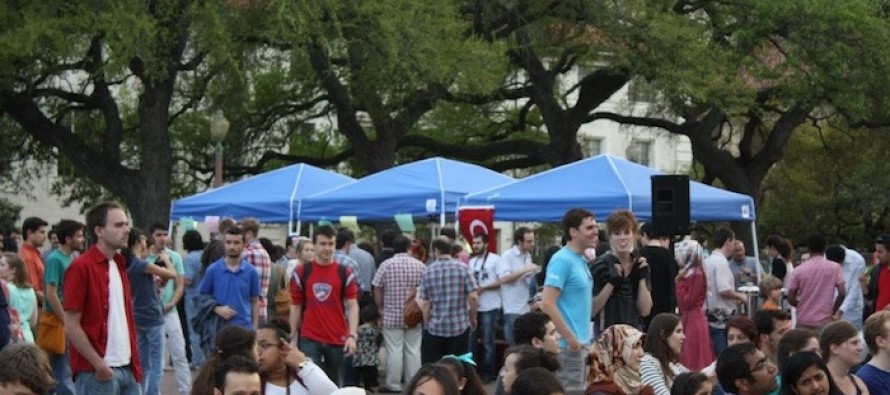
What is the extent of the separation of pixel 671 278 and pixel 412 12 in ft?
55.9

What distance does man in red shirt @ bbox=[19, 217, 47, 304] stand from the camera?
1591 cm

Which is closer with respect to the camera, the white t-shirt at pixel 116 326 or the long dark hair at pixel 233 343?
the long dark hair at pixel 233 343

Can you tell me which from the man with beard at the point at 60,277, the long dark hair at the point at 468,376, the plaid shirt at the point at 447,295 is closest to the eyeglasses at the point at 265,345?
the long dark hair at the point at 468,376

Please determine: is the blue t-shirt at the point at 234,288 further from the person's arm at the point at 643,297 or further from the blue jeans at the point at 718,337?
the blue jeans at the point at 718,337

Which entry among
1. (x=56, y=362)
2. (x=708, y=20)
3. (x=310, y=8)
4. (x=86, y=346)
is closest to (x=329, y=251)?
(x=56, y=362)

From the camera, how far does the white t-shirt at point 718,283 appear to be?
56.2ft

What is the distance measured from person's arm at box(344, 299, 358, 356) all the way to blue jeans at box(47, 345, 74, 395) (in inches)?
90.7

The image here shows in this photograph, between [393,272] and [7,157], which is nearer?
[393,272]

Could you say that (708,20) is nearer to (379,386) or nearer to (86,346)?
(379,386)

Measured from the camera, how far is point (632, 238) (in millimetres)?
11977

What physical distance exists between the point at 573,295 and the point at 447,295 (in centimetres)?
476

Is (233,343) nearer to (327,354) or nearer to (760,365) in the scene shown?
(760,365)

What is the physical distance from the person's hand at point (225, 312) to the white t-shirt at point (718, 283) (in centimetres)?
543

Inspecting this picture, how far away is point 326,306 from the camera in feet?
46.6
